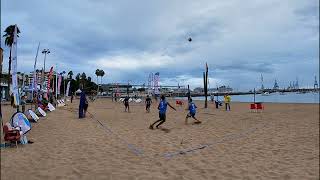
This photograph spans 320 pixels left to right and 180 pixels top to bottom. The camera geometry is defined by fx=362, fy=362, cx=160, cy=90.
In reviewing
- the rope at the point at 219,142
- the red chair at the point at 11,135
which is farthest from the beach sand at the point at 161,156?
the red chair at the point at 11,135

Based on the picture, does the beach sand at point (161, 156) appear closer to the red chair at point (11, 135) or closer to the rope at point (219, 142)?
the rope at point (219, 142)

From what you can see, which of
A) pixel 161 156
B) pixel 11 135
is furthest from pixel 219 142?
pixel 11 135

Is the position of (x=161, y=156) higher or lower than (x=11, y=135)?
lower

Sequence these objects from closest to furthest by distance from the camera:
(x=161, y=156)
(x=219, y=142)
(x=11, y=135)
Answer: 1. (x=161, y=156)
2. (x=11, y=135)
3. (x=219, y=142)

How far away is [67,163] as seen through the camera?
7.11 meters

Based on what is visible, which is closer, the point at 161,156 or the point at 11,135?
the point at 161,156

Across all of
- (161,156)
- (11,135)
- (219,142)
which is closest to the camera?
(161,156)

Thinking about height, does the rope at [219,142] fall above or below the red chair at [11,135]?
below

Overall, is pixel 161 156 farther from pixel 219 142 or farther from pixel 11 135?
pixel 11 135

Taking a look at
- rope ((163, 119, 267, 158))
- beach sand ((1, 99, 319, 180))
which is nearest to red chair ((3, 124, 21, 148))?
beach sand ((1, 99, 319, 180))

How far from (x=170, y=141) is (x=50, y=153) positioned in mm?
3870

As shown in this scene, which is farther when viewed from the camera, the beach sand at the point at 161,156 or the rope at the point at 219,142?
the rope at the point at 219,142

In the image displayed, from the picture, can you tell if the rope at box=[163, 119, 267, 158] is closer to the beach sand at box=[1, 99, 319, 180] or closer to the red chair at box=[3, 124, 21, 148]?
the beach sand at box=[1, 99, 319, 180]

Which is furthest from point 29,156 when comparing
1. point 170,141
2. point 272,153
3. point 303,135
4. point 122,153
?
point 303,135
